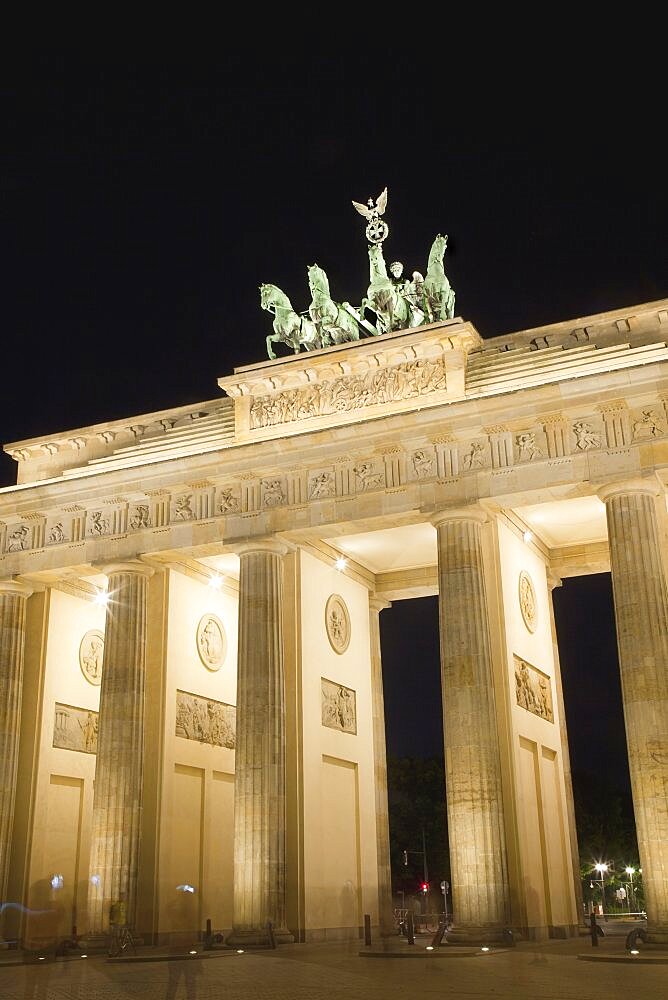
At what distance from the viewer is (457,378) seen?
3170 centimetres

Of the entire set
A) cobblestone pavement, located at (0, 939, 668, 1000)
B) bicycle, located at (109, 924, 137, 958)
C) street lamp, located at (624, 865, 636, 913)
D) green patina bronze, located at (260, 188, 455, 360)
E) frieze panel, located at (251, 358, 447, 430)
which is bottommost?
cobblestone pavement, located at (0, 939, 668, 1000)

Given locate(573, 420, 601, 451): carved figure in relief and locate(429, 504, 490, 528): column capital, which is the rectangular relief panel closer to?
locate(429, 504, 490, 528): column capital

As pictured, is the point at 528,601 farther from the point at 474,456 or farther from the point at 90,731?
the point at 90,731

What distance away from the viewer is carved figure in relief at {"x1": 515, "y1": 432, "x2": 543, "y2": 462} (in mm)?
29156

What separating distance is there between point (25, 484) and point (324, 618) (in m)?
11.3

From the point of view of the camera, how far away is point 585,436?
2869cm

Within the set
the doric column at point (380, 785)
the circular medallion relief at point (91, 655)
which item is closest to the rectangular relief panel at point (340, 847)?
the doric column at point (380, 785)

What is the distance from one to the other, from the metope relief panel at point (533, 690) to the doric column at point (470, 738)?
2914mm

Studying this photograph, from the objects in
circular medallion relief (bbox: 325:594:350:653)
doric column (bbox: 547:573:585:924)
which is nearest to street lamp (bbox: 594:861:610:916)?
doric column (bbox: 547:573:585:924)

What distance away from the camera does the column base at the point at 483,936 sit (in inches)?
1001

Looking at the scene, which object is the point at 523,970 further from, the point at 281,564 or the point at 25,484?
the point at 25,484

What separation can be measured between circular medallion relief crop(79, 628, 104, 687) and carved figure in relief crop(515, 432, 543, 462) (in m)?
17.1

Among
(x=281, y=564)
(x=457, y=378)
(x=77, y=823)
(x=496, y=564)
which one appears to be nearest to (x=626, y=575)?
(x=496, y=564)

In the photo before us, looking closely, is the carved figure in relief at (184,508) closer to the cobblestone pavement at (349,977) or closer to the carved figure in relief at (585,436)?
the carved figure in relief at (585,436)
